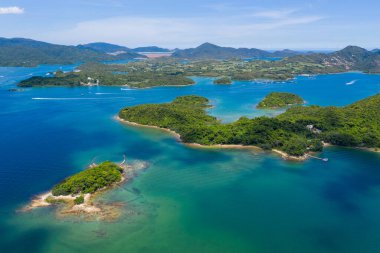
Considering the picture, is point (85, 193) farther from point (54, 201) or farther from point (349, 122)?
point (349, 122)

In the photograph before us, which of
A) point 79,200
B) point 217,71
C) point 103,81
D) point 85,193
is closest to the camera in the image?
point 79,200

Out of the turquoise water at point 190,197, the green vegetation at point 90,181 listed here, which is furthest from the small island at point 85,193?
the turquoise water at point 190,197

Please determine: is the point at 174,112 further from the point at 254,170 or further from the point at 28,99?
the point at 28,99

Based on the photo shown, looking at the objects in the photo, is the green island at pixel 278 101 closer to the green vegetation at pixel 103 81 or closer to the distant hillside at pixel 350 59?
the green vegetation at pixel 103 81

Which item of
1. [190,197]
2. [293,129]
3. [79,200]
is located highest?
[293,129]

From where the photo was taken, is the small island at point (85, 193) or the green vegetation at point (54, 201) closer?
the small island at point (85, 193)

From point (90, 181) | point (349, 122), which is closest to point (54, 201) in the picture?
A: point (90, 181)

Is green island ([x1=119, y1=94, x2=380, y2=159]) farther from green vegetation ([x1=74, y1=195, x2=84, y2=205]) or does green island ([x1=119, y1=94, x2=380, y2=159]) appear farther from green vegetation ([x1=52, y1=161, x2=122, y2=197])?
green vegetation ([x1=74, y1=195, x2=84, y2=205])
